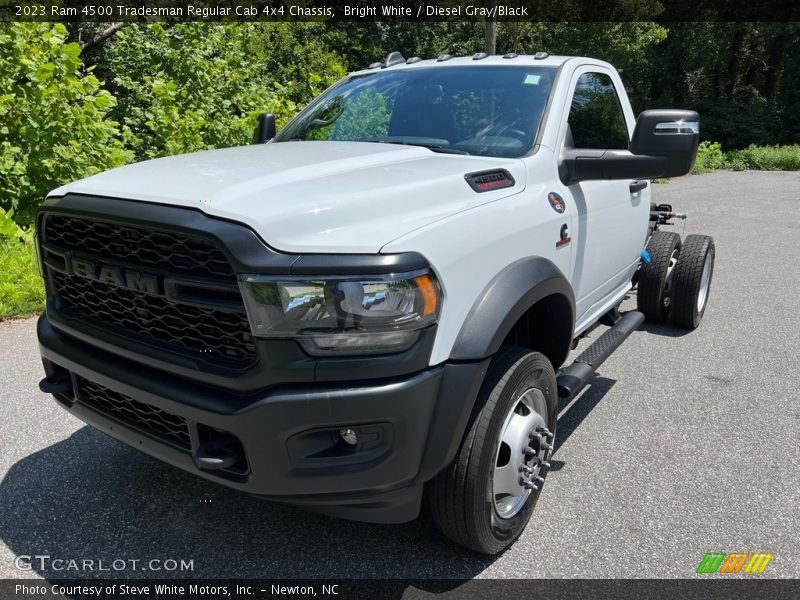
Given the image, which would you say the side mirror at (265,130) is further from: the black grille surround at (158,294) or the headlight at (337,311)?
the headlight at (337,311)

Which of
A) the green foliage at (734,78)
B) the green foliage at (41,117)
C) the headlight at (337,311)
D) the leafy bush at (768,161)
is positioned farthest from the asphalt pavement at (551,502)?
the green foliage at (734,78)

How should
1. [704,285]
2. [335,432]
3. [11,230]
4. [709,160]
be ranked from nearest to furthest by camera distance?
[335,432], [704,285], [11,230], [709,160]

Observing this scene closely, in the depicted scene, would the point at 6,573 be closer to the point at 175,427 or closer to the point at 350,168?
the point at 175,427

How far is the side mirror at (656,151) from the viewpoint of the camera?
2.75 metres

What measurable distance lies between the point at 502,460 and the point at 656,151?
4.70ft

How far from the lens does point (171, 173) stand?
242cm

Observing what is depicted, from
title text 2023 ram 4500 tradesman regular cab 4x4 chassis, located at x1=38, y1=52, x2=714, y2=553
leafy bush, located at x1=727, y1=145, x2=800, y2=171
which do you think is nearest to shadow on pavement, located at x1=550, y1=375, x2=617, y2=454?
title text 2023 ram 4500 tradesman regular cab 4x4 chassis, located at x1=38, y1=52, x2=714, y2=553

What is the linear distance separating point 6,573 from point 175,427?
935 millimetres

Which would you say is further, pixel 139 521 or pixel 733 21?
pixel 733 21

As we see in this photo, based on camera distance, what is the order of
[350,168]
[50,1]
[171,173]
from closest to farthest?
1. [171,173]
2. [350,168]
3. [50,1]

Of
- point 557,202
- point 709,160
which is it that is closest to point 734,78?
point 709,160

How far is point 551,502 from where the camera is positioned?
9.79 ft

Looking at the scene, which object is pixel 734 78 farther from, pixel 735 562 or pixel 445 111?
pixel 735 562

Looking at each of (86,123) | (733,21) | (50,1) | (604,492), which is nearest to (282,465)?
(604,492)
